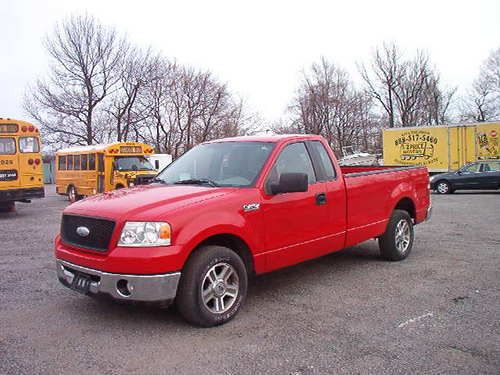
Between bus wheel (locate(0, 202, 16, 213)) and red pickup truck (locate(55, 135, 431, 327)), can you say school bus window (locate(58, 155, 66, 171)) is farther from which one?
red pickup truck (locate(55, 135, 431, 327))

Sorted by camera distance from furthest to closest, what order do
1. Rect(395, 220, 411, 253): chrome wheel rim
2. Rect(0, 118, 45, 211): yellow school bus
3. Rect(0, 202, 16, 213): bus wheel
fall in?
1. Rect(0, 202, 16, 213): bus wheel
2. Rect(0, 118, 45, 211): yellow school bus
3. Rect(395, 220, 411, 253): chrome wheel rim

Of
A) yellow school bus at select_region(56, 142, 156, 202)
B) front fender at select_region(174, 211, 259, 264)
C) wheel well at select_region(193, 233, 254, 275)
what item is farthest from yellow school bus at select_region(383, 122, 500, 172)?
front fender at select_region(174, 211, 259, 264)

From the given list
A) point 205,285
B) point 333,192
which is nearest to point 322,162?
point 333,192

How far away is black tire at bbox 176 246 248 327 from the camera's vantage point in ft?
13.9

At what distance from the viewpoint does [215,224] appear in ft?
14.4

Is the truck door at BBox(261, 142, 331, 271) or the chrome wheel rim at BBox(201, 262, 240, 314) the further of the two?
the truck door at BBox(261, 142, 331, 271)

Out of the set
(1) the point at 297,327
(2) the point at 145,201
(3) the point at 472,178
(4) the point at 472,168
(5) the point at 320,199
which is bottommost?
(1) the point at 297,327

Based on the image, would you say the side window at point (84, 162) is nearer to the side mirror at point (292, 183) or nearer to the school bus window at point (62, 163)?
the school bus window at point (62, 163)

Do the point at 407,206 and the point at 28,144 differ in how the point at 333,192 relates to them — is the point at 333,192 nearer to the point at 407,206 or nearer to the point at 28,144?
Answer: the point at 407,206

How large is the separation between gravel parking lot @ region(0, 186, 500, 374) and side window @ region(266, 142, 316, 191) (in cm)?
140

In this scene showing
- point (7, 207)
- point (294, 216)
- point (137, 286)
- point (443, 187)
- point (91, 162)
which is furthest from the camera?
point (443, 187)

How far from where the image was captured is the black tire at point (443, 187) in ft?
69.3

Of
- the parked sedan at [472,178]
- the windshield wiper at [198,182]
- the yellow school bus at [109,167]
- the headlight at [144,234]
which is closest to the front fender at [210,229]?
the headlight at [144,234]

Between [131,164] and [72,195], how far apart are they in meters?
4.38
